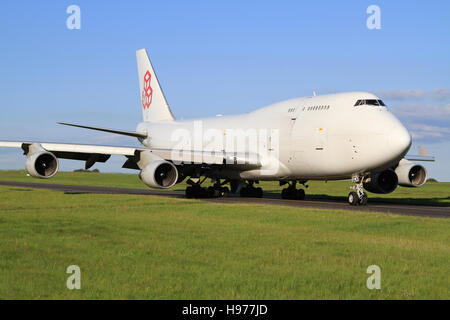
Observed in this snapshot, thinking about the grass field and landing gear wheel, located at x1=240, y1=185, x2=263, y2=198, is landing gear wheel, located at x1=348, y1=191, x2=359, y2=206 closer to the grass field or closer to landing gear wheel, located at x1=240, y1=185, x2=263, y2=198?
the grass field

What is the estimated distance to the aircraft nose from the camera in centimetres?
2009

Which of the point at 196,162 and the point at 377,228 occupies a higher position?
the point at 196,162

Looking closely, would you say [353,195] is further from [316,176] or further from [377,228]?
[377,228]

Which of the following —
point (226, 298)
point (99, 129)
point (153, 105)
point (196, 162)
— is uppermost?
point (153, 105)

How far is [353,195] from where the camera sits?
22.6 m

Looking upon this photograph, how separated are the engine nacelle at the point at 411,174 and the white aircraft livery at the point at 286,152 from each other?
0.05m

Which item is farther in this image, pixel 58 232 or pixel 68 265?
pixel 58 232

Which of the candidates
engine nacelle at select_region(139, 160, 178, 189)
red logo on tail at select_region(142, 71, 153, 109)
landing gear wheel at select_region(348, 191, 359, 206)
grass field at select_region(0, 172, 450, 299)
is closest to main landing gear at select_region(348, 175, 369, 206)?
Result: landing gear wheel at select_region(348, 191, 359, 206)

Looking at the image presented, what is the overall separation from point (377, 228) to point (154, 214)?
268 inches

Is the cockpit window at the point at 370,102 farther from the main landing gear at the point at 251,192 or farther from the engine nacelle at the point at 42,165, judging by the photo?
the engine nacelle at the point at 42,165

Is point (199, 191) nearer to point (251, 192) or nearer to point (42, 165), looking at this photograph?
point (251, 192)

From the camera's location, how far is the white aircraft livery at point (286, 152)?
21125mm

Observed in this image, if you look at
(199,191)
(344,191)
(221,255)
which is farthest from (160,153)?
(344,191)

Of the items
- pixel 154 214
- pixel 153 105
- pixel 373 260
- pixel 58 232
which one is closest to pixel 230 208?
pixel 154 214
